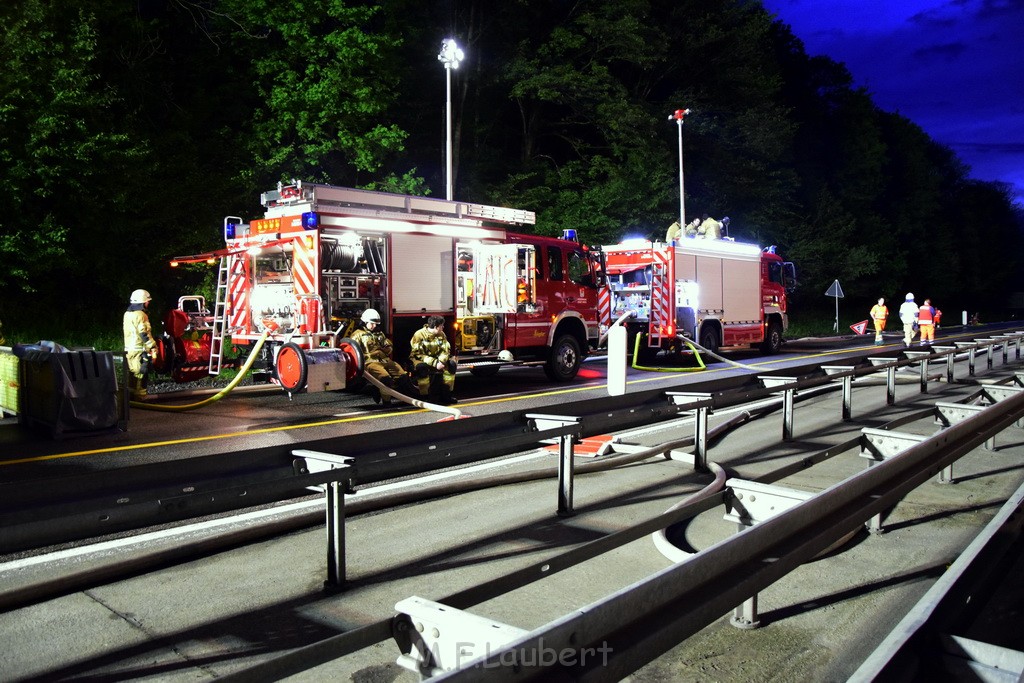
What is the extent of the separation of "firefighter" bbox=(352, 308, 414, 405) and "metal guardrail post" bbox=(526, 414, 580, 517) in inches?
247

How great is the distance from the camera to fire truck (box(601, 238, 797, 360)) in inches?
758

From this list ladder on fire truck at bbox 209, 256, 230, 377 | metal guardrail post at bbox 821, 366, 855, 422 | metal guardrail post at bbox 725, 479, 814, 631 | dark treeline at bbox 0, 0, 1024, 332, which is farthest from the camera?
dark treeline at bbox 0, 0, 1024, 332

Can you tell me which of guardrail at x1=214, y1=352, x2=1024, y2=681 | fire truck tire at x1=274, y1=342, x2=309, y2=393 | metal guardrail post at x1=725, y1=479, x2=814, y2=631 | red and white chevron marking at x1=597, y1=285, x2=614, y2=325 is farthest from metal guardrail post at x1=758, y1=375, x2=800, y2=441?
red and white chevron marking at x1=597, y1=285, x2=614, y2=325

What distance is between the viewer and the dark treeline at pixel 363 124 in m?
16.6

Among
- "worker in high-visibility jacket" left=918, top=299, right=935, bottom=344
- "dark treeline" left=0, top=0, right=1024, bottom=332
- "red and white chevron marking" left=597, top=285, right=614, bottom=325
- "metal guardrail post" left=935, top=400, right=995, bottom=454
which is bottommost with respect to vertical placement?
"metal guardrail post" left=935, top=400, right=995, bottom=454

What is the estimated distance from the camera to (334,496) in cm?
411

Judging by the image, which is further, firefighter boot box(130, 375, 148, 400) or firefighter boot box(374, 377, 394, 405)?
firefighter boot box(130, 375, 148, 400)

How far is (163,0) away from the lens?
24.6 m

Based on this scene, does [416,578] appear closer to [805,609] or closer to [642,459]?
[805,609]

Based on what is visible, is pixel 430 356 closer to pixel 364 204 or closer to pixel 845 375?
pixel 364 204

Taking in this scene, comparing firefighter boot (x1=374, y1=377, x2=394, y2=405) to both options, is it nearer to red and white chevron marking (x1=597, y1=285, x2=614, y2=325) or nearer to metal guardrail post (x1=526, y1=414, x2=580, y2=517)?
red and white chevron marking (x1=597, y1=285, x2=614, y2=325)

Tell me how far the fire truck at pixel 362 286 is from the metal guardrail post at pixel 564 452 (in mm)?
5989

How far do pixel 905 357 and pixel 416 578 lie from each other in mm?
8371

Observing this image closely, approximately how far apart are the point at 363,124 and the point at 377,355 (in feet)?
47.6
